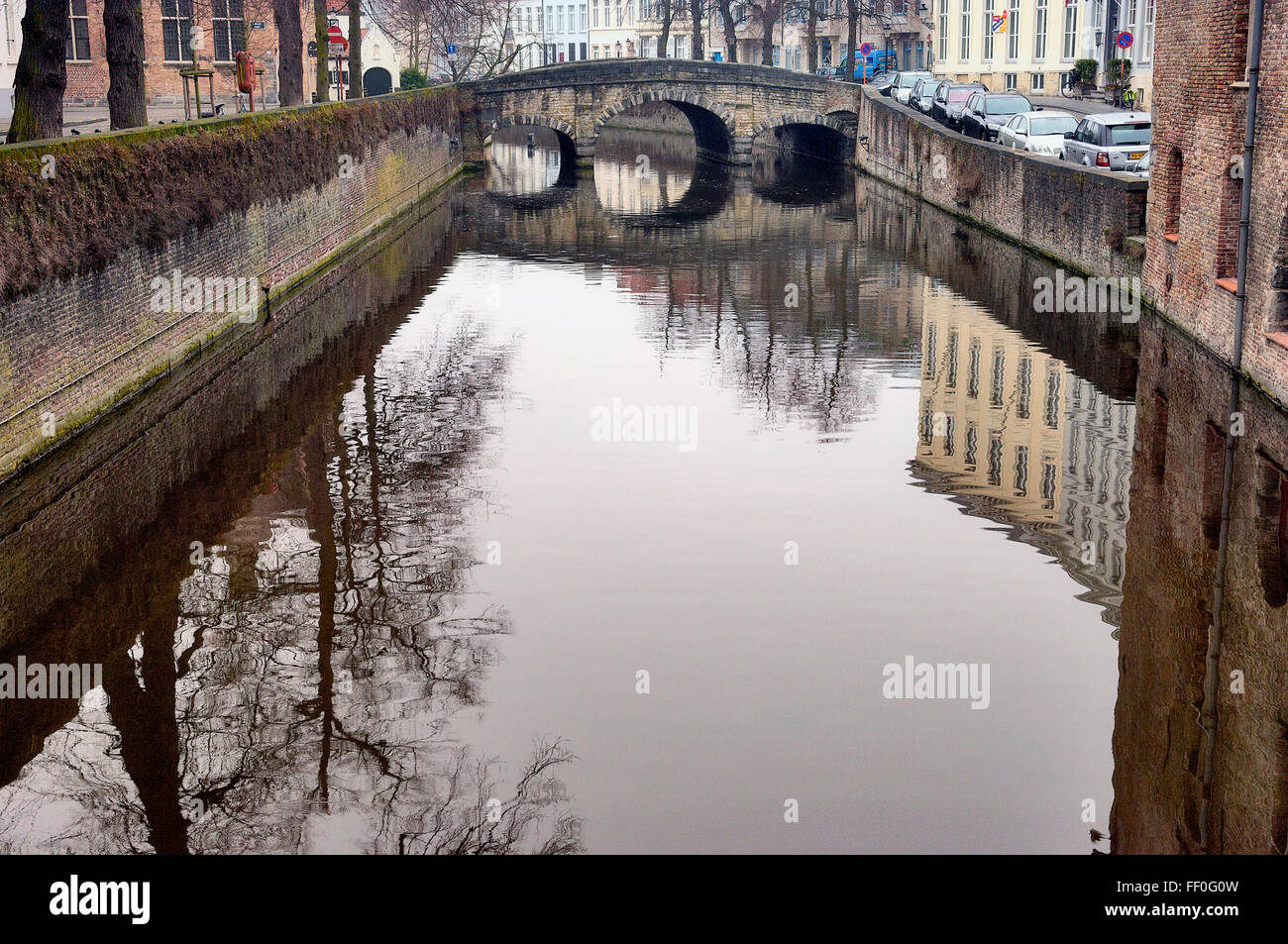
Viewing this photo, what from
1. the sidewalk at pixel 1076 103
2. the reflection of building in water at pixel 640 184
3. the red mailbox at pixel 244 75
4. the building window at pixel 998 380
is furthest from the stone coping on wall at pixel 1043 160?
the red mailbox at pixel 244 75

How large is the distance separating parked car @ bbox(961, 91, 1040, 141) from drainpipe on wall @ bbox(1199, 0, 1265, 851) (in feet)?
69.3

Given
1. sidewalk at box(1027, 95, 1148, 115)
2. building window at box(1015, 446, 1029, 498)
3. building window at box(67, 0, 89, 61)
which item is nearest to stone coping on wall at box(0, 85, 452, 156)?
building window at box(1015, 446, 1029, 498)

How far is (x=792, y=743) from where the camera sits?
858cm

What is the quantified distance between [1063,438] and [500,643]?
25.0 feet

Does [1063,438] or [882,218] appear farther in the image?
[882,218]

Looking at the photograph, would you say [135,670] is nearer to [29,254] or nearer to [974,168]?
[29,254]

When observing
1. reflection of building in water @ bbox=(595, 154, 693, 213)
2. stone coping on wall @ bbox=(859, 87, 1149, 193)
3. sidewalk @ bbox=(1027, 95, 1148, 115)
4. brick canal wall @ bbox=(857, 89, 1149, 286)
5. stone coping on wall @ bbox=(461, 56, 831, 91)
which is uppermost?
stone coping on wall @ bbox=(461, 56, 831, 91)

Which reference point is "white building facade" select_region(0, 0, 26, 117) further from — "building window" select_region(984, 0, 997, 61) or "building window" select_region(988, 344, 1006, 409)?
"building window" select_region(984, 0, 997, 61)

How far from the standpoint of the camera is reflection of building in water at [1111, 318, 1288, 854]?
25.7ft

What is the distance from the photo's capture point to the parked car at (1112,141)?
1134 inches

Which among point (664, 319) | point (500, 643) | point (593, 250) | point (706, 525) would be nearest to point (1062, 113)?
point (593, 250)

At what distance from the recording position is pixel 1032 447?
1558 cm

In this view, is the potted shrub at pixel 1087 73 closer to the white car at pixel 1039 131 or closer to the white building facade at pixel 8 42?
the white car at pixel 1039 131

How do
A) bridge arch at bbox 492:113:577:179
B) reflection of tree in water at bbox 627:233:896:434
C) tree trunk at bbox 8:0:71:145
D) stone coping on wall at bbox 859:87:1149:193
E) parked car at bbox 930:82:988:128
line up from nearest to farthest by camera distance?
reflection of tree in water at bbox 627:233:896:434 < tree trunk at bbox 8:0:71:145 < stone coping on wall at bbox 859:87:1149:193 < parked car at bbox 930:82:988:128 < bridge arch at bbox 492:113:577:179
